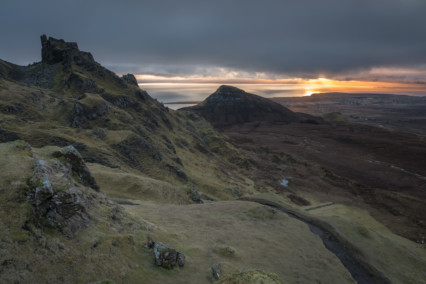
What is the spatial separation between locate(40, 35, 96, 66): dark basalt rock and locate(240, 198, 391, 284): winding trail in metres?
120

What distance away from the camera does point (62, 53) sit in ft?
401

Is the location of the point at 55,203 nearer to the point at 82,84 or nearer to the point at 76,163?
the point at 76,163

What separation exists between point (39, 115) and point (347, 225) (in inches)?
2920

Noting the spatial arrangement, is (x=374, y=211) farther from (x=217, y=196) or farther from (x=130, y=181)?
(x=130, y=181)

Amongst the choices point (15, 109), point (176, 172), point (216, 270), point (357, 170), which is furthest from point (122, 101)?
point (357, 170)

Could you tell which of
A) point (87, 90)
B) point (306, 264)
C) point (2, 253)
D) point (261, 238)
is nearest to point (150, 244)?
point (2, 253)

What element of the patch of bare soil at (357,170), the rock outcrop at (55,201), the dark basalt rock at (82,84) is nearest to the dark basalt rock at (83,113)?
the dark basalt rock at (82,84)

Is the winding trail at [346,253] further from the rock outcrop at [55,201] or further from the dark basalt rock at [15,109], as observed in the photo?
the dark basalt rock at [15,109]

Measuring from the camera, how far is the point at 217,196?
185 feet

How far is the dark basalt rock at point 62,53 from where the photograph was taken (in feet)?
379

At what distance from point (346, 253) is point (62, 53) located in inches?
5592

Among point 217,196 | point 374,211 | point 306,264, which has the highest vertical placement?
point 306,264

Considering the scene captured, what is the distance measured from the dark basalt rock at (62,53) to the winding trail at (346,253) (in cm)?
12004

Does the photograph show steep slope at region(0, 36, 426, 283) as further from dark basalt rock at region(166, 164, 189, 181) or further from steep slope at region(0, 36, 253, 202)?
dark basalt rock at region(166, 164, 189, 181)
